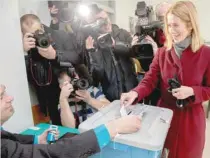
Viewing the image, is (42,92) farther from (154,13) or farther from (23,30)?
(154,13)

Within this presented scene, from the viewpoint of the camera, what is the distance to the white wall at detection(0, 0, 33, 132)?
3.43 ft

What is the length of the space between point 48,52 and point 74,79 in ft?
0.78

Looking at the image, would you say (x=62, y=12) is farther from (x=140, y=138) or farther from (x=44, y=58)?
(x=140, y=138)

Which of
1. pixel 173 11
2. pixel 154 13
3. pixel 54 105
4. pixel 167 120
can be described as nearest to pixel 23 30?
pixel 54 105

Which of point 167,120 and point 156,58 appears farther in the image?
point 156,58

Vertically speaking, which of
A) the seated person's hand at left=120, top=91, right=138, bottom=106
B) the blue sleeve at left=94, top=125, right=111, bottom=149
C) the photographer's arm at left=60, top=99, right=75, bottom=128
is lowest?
the photographer's arm at left=60, top=99, right=75, bottom=128

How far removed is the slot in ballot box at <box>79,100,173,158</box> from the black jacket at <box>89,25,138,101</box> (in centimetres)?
54

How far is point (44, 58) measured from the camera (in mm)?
1323

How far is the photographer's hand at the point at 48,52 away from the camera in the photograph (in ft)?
4.17

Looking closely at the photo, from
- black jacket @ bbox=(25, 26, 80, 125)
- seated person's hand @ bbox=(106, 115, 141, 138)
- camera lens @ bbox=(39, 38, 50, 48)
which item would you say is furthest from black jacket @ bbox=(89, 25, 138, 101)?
seated person's hand @ bbox=(106, 115, 141, 138)

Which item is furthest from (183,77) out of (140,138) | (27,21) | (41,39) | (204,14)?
(204,14)

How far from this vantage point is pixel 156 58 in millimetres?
1292

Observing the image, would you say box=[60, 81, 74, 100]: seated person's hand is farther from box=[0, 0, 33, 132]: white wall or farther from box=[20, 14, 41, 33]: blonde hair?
box=[20, 14, 41, 33]: blonde hair

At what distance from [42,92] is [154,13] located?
46.9 inches
